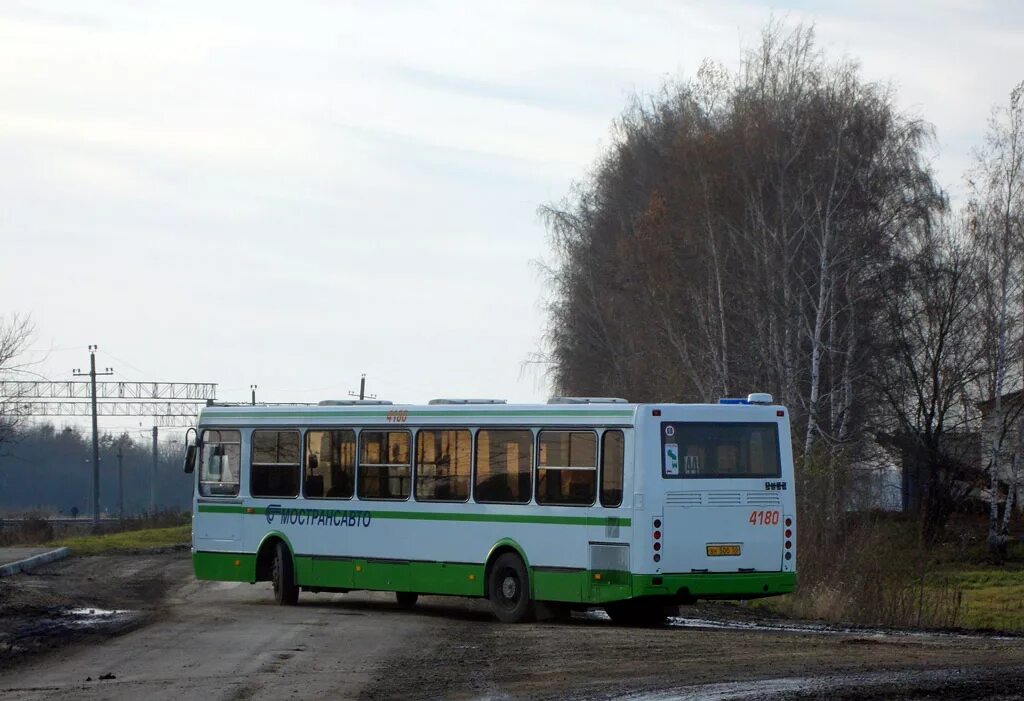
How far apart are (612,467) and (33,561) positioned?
708 inches

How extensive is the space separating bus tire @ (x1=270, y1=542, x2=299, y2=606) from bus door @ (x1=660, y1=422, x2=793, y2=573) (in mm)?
7012

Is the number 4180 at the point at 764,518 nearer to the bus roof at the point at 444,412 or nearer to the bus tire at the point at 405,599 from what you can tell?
the bus roof at the point at 444,412

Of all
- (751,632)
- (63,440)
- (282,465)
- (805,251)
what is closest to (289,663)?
(751,632)

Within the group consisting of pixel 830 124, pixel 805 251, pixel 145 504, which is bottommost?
pixel 145 504

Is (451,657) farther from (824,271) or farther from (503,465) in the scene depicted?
(824,271)

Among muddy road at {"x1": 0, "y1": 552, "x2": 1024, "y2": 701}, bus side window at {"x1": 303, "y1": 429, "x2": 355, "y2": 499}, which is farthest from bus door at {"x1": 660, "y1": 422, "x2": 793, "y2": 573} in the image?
bus side window at {"x1": 303, "y1": 429, "x2": 355, "y2": 499}

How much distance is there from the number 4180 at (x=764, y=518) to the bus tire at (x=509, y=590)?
2830 millimetres

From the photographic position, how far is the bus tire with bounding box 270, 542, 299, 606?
2358 cm

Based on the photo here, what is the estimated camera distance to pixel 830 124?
45812mm

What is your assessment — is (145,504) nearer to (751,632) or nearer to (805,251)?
(805,251)

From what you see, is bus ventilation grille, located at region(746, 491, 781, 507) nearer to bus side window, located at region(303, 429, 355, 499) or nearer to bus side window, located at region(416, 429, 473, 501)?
bus side window, located at region(416, 429, 473, 501)

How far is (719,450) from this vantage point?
19344 mm

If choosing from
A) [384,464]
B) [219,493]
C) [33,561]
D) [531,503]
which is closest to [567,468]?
[531,503]

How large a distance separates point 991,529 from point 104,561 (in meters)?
26.9
